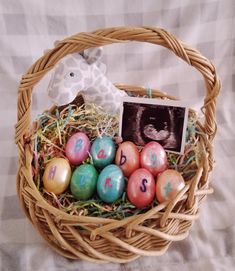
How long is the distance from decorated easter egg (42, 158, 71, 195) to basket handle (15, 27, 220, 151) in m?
0.10

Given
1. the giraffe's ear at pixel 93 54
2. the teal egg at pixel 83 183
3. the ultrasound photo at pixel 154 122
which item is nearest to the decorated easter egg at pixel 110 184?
the teal egg at pixel 83 183

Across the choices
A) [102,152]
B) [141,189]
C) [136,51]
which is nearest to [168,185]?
[141,189]

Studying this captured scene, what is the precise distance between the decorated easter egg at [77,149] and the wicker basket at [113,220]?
9 centimetres

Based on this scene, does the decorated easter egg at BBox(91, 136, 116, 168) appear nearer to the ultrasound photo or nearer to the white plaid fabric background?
the ultrasound photo

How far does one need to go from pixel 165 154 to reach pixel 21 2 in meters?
0.71

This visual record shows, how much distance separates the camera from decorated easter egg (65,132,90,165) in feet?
2.68

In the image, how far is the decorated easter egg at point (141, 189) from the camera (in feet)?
2.37

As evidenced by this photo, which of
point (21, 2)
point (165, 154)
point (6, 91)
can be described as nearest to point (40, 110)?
point (6, 91)

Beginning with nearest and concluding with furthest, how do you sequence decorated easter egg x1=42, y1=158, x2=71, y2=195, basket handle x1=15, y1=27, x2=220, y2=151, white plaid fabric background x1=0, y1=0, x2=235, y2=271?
basket handle x1=15, y1=27, x2=220, y2=151 < decorated easter egg x1=42, y1=158, x2=71, y2=195 < white plaid fabric background x1=0, y1=0, x2=235, y2=271

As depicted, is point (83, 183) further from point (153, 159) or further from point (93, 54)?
point (93, 54)

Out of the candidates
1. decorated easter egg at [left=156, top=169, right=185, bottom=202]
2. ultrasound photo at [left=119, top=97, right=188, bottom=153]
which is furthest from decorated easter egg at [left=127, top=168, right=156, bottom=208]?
ultrasound photo at [left=119, top=97, right=188, bottom=153]

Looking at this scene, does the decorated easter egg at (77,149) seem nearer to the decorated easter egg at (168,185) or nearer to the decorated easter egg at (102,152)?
the decorated easter egg at (102,152)

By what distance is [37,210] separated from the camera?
726mm

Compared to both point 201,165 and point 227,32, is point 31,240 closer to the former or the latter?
point 201,165
